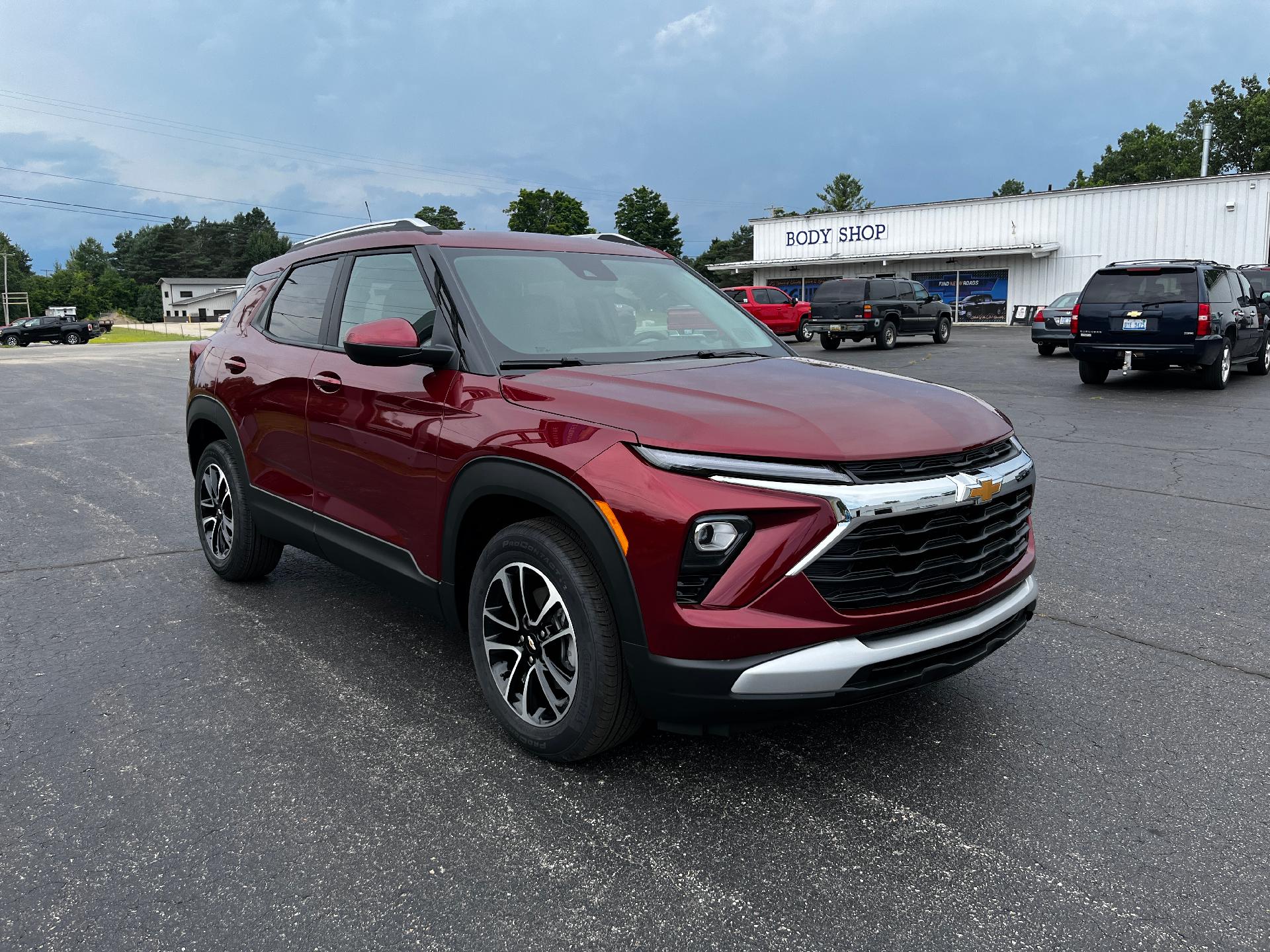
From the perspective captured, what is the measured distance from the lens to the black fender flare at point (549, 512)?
9.22 feet

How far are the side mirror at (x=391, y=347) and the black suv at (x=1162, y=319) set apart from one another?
523 inches

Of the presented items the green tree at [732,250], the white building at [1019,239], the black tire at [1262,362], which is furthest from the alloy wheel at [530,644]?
the green tree at [732,250]

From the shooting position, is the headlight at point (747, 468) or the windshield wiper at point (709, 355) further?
the windshield wiper at point (709, 355)

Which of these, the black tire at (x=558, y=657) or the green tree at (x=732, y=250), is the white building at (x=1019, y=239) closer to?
the black tire at (x=558, y=657)

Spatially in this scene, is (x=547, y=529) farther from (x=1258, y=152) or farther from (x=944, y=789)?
(x=1258, y=152)

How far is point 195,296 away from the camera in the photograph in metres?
124

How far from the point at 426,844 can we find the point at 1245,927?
2.15 metres

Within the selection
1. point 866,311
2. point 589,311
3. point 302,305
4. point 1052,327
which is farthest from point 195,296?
point 589,311

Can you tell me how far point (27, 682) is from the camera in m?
3.99

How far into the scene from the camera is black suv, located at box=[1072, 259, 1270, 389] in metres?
13.9

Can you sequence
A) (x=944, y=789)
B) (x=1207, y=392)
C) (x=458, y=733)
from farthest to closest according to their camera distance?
(x=1207, y=392)
(x=458, y=733)
(x=944, y=789)

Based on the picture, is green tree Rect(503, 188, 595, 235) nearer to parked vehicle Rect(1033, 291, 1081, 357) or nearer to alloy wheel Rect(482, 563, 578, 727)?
parked vehicle Rect(1033, 291, 1081, 357)

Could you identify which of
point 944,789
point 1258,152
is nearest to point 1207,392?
point 944,789

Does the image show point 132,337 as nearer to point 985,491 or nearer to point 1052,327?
point 1052,327
